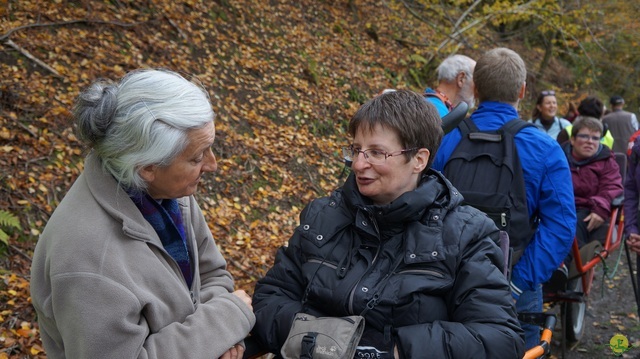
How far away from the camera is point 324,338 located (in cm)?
235

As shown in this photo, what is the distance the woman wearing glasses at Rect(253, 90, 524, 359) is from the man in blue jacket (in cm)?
106

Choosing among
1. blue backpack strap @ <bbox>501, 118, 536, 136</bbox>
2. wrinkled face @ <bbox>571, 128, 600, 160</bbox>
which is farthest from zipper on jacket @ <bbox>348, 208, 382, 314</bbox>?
wrinkled face @ <bbox>571, 128, 600, 160</bbox>

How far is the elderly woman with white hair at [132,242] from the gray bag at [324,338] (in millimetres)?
218

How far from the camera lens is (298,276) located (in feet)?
9.04

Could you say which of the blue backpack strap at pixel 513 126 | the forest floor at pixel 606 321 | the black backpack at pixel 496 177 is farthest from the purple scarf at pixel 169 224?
the forest floor at pixel 606 321

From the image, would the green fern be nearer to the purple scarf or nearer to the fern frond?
the fern frond

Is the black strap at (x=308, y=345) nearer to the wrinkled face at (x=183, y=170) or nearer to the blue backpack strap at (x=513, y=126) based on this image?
the wrinkled face at (x=183, y=170)

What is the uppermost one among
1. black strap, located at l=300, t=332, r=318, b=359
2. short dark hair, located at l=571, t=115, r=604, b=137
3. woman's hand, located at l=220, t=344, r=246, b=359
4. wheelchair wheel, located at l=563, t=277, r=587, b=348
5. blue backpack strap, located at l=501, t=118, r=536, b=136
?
blue backpack strap, located at l=501, t=118, r=536, b=136

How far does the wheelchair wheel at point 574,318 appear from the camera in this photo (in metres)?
5.64

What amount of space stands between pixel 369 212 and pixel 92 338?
3.95 ft

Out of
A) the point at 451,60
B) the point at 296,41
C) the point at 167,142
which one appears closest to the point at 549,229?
the point at 451,60

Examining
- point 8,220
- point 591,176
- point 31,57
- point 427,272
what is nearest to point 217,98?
point 31,57

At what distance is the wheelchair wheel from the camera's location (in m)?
5.64

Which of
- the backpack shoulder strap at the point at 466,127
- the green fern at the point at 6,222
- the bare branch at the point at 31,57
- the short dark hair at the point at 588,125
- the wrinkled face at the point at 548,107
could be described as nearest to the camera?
the backpack shoulder strap at the point at 466,127
